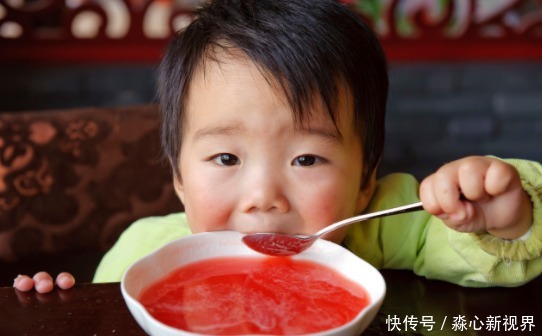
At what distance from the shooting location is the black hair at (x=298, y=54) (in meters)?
0.95

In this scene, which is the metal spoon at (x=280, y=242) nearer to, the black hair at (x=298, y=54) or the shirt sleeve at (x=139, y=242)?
the black hair at (x=298, y=54)

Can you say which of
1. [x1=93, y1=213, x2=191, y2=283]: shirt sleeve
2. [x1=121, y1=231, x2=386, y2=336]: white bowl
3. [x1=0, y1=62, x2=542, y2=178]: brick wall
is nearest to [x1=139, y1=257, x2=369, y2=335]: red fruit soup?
[x1=121, y1=231, x2=386, y2=336]: white bowl

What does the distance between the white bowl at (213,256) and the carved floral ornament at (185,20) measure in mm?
1548

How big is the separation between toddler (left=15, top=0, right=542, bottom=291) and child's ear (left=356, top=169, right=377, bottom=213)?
0.01 m

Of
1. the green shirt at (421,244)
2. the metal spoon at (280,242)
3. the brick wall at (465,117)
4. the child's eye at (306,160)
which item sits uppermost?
the child's eye at (306,160)

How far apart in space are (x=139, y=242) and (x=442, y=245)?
56 centimetres

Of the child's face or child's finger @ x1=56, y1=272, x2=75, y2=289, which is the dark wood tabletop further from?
the child's face

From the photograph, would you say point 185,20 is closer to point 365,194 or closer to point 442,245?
point 365,194

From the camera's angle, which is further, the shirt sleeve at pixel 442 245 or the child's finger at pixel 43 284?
the shirt sleeve at pixel 442 245

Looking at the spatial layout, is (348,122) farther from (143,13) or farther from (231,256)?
(143,13)

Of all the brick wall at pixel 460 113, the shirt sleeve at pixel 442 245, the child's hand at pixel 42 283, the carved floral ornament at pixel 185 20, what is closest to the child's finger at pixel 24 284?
the child's hand at pixel 42 283

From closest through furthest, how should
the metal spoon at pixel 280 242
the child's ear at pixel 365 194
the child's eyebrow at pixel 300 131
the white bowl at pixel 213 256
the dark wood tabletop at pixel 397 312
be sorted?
the white bowl at pixel 213 256, the dark wood tabletop at pixel 397 312, the metal spoon at pixel 280 242, the child's eyebrow at pixel 300 131, the child's ear at pixel 365 194

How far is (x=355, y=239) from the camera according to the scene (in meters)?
1.12

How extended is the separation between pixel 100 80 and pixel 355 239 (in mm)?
1638
